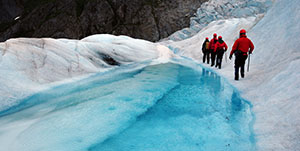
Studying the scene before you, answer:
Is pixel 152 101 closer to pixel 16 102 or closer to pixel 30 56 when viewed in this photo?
pixel 16 102

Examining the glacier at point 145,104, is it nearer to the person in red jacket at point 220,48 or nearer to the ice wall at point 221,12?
the person in red jacket at point 220,48

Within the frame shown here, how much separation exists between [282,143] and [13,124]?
21.4 feet

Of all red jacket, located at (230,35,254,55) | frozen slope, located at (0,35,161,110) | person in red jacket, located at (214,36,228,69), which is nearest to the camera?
frozen slope, located at (0,35,161,110)

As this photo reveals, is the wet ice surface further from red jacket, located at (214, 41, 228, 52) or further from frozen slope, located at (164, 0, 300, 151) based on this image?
red jacket, located at (214, 41, 228, 52)

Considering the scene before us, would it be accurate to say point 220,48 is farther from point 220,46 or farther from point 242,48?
point 242,48

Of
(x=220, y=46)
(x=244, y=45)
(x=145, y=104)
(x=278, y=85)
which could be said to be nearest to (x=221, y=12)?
(x=220, y=46)

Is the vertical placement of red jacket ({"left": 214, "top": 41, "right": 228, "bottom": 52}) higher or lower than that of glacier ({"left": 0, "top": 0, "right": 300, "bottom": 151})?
higher

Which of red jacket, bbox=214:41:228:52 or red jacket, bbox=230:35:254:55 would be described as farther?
red jacket, bbox=214:41:228:52

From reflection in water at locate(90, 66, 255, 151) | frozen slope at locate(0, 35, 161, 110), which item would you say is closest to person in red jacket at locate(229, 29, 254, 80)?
reflection in water at locate(90, 66, 255, 151)

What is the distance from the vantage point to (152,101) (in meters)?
6.64

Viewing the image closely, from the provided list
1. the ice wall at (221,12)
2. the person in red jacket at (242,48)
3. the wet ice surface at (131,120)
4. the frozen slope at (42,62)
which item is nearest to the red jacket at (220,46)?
→ the person in red jacket at (242,48)

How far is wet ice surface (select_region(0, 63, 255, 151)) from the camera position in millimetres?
3963

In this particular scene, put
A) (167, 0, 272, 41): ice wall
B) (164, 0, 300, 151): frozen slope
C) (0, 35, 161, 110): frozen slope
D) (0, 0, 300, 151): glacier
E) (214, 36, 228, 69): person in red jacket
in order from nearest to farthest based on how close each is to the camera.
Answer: (164, 0, 300, 151): frozen slope
(0, 0, 300, 151): glacier
(0, 35, 161, 110): frozen slope
(214, 36, 228, 69): person in red jacket
(167, 0, 272, 41): ice wall

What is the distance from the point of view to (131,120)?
5191mm
